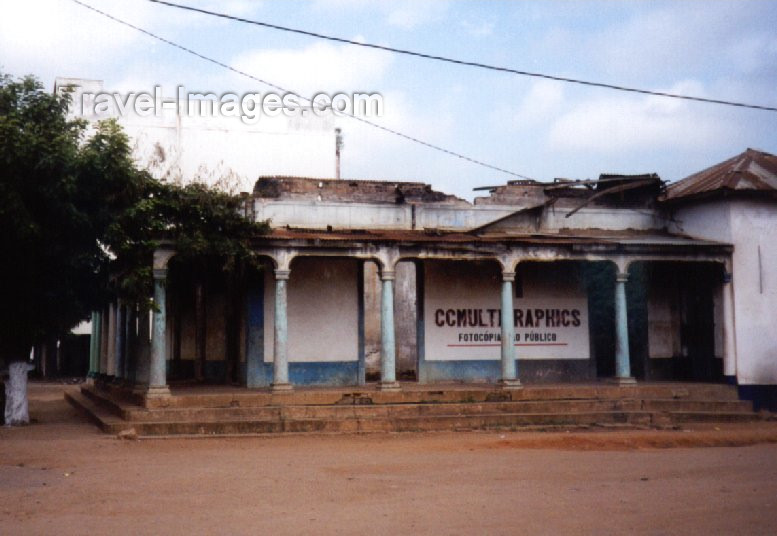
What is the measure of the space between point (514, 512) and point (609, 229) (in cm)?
1360

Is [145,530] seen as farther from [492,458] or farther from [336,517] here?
[492,458]

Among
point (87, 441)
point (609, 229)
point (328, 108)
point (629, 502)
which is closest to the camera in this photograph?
point (629, 502)

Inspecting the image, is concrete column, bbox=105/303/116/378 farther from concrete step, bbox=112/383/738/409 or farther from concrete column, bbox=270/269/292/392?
concrete column, bbox=270/269/292/392

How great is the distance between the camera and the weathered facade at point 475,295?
17602mm

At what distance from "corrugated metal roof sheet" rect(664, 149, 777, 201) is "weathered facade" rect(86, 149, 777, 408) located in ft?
1.77

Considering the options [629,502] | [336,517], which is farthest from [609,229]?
[336,517]

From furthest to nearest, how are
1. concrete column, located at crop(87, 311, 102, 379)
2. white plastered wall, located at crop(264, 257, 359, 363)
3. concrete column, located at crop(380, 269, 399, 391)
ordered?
concrete column, located at crop(87, 311, 102, 379) → white plastered wall, located at crop(264, 257, 359, 363) → concrete column, located at crop(380, 269, 399, 391)

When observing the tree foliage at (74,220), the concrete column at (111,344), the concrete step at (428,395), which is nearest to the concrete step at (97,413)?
the concrete step at (428,395)

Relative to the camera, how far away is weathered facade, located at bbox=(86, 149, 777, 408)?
17.6 m

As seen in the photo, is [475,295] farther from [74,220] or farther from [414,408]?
[74,220]

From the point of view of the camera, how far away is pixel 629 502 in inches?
352

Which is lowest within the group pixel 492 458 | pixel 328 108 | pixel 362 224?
pixel 492 458

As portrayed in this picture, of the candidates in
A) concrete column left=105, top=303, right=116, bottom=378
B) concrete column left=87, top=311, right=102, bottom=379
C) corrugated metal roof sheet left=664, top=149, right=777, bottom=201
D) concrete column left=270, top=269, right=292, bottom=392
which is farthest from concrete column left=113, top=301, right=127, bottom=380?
corrugated metal roof sheet left=664, top=149, right=777, bottom=201

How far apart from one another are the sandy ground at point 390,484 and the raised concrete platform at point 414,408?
0.50m
